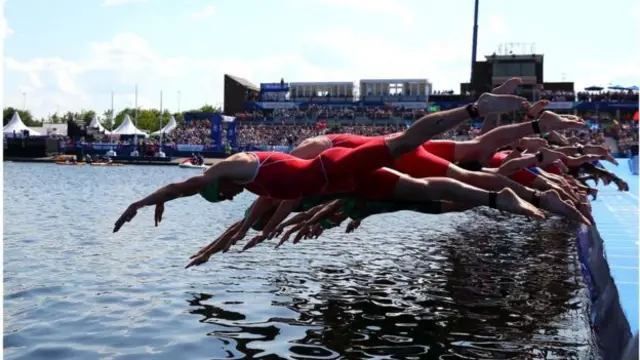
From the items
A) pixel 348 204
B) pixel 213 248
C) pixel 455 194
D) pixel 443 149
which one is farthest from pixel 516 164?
pixel 213 248

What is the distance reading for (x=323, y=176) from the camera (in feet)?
30.8

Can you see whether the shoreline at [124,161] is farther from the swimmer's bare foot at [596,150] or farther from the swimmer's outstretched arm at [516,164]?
the swimmer's outstretched arm at [516,164]

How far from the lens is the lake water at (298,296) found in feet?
29.9

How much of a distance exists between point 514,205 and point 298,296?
4.69 m

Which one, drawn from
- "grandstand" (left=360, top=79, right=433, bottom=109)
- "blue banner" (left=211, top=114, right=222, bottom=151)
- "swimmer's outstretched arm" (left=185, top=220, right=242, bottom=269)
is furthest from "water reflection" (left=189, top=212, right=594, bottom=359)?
"grandstand" (left=360, top=79, right=433, bottom=109)

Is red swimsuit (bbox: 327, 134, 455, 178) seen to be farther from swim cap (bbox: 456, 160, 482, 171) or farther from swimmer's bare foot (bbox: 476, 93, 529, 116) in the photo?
swimmer's bare foot (bbox: 476, 93, 529, 116)

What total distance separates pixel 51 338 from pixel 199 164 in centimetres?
5109

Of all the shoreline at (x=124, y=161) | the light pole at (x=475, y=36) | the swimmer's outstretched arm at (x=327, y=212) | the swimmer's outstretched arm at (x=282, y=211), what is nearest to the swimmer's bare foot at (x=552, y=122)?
the swimmer's outstretched arm at (x=327, y=212)

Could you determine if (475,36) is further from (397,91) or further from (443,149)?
(443,149)

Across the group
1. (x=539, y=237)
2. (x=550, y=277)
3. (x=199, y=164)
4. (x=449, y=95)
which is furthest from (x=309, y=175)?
(x=449, y=95)

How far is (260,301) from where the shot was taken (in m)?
11.5

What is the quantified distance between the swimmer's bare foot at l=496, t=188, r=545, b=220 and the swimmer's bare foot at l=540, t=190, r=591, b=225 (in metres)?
0.35

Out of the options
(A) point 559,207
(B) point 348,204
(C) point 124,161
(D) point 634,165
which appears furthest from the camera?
(C) point 124,161

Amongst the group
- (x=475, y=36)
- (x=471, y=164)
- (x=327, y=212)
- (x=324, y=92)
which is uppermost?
(x=475, y=36)
